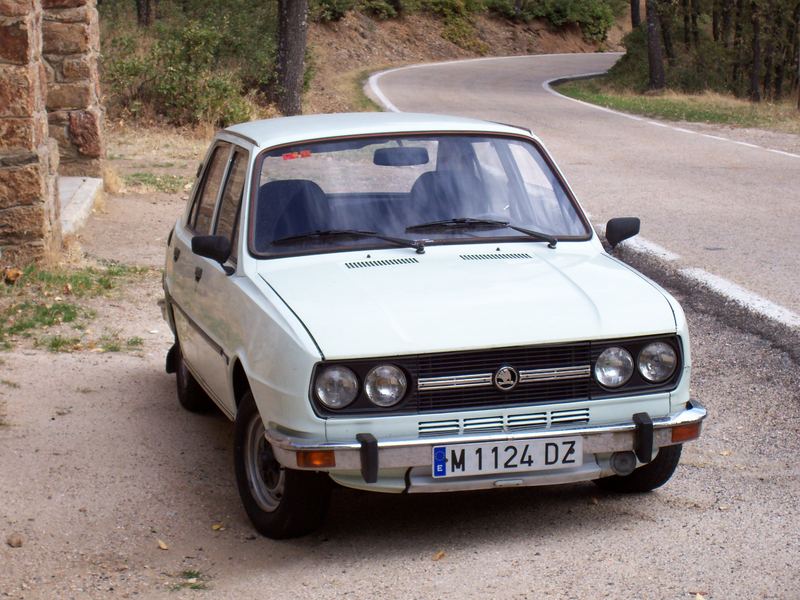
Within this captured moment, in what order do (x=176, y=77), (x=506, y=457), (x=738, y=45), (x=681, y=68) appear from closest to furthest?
(x=506, y=457) < (x=176, y=77) < (x=681, y=68) < (x=738, y=45)

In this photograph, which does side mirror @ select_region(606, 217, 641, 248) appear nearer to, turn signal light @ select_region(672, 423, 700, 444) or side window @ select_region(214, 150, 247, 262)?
turn signal light @ select_region(672, 423, 700, 444)

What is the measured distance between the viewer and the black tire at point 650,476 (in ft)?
16.4

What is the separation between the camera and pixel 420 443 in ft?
14.3

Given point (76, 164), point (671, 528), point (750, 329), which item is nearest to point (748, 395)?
point (750, 329)

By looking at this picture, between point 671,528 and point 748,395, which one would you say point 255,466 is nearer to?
point 671,528

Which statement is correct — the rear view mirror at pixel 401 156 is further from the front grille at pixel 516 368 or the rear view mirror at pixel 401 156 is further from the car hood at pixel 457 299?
the front grille at pixel 516 368

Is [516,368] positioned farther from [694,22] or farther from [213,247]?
[694,22]

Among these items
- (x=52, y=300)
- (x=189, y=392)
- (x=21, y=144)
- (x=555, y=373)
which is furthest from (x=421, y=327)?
(x=21, y=144)

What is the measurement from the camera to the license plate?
14.5 feet

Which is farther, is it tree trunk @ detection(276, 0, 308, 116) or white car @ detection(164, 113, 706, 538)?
tree trunk @ detection(276, 0, 308, 116)

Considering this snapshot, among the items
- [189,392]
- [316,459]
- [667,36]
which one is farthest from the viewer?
[667,36]

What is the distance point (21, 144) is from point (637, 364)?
6.12 m

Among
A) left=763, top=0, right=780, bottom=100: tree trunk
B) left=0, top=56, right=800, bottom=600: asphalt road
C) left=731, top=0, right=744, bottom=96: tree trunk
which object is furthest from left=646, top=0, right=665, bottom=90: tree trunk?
left=0, top=56, right=800, bottom=600: asphalt road

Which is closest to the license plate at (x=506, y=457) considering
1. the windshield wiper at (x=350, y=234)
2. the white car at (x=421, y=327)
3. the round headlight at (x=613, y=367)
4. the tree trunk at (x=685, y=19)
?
the white car at (x=421, y=327)
